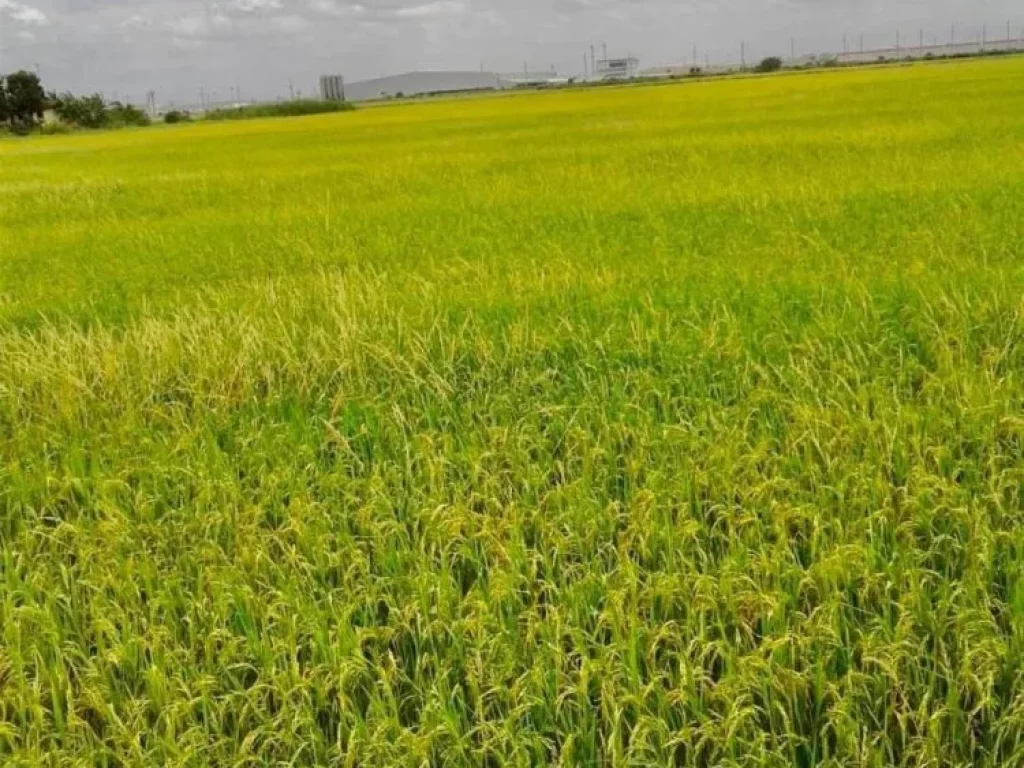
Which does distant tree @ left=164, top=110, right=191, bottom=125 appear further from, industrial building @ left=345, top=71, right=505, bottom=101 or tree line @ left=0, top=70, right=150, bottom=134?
industrial building @ left=345, top=71, right=505, bottom=101

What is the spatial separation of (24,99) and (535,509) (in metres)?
74.7

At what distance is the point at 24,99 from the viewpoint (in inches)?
2522

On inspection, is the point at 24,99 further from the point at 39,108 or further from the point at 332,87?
the point at 332,87

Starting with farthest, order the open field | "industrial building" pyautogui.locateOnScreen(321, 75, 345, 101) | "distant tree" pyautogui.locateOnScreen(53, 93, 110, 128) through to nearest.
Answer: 1. "industrial building" pyautogui.locateOnScreen(321, 75, 345, 101)
2. "distant tree" pyautogui.locateOnScreen(53, 93, 110, 128)
3. the open field

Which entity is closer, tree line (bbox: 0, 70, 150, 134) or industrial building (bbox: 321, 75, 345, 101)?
tree line (bbox: 0, 70, 150, 134)

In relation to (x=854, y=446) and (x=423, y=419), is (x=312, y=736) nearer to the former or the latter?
(x=423, y=419)

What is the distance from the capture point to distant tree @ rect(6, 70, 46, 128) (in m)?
63.8

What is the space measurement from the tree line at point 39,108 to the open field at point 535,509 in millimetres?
65281

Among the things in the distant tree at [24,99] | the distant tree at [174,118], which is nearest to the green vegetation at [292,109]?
the distant tree at [174,118]

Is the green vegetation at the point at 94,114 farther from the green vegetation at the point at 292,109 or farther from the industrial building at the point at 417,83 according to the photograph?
the industrial building at the point at 417,83

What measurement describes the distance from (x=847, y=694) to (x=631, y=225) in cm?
609

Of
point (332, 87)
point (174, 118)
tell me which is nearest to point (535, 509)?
point (174, 118)

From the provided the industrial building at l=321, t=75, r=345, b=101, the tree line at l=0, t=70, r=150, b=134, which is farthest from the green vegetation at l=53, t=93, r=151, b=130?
the industrial building at l=321, t=75, r=345, b=101

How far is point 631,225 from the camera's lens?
7.80 m
